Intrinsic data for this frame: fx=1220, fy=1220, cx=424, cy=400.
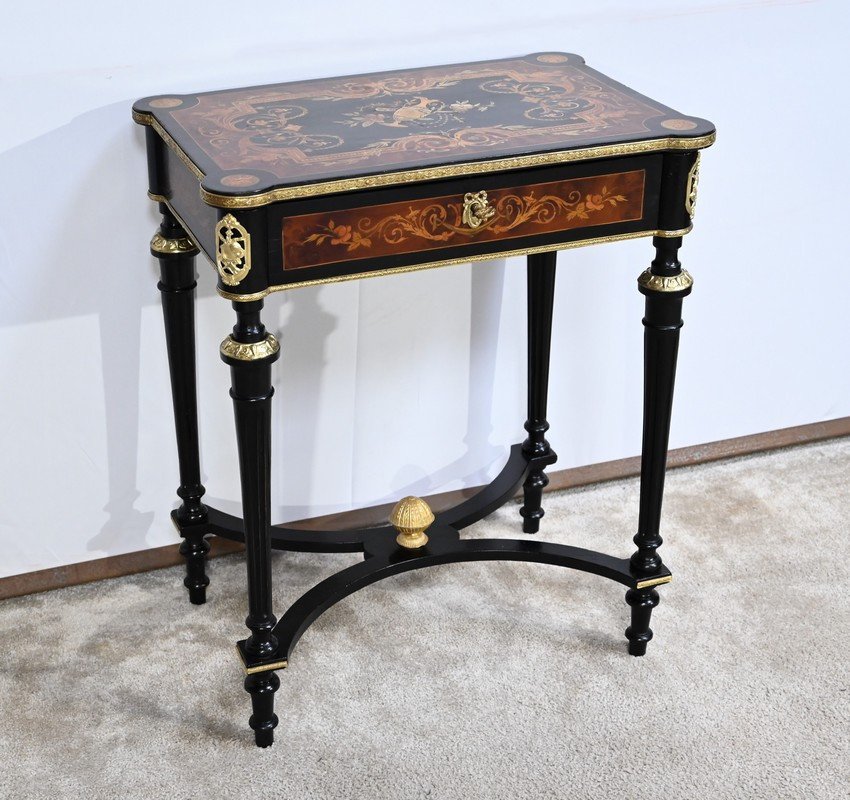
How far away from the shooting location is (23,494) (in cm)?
224

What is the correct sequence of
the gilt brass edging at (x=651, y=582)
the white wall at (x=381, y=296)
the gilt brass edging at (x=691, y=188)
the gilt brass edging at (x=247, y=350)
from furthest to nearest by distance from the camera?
the gilt brass edging at (x=651, y=582), the white wall at (x=381, y=296), the gilt brass edging at (x=691, y=188), the gilt brass edging at (x=247, y=350)

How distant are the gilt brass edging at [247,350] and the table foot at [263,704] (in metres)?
0.56

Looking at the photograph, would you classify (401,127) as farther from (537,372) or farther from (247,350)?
(537,372)

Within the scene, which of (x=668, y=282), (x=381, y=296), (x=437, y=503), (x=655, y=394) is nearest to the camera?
Result: (x=668, y=282)

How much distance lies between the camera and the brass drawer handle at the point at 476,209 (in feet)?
5.57

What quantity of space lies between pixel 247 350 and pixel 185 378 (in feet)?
1.57

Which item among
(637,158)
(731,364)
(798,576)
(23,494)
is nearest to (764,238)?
(731,364)

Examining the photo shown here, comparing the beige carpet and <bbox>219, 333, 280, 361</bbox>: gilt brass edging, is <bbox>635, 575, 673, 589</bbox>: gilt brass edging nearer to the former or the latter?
the beige carpet

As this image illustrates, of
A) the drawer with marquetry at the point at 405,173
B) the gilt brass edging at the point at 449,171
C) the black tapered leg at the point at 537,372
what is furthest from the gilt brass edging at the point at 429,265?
the black tapered leg at the point at 537,372

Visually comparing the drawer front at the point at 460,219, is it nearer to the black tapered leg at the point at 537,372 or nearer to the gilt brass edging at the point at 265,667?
the black tapered leg at the point at 537,372

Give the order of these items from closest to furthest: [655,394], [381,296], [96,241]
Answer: [655,394], [96,241], [381,296]

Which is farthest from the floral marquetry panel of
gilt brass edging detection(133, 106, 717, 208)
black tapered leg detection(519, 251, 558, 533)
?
black tapered leg detection(519, 251, 558, 533)

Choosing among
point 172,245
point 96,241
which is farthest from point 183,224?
point 96,241

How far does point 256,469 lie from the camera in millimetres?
1766
